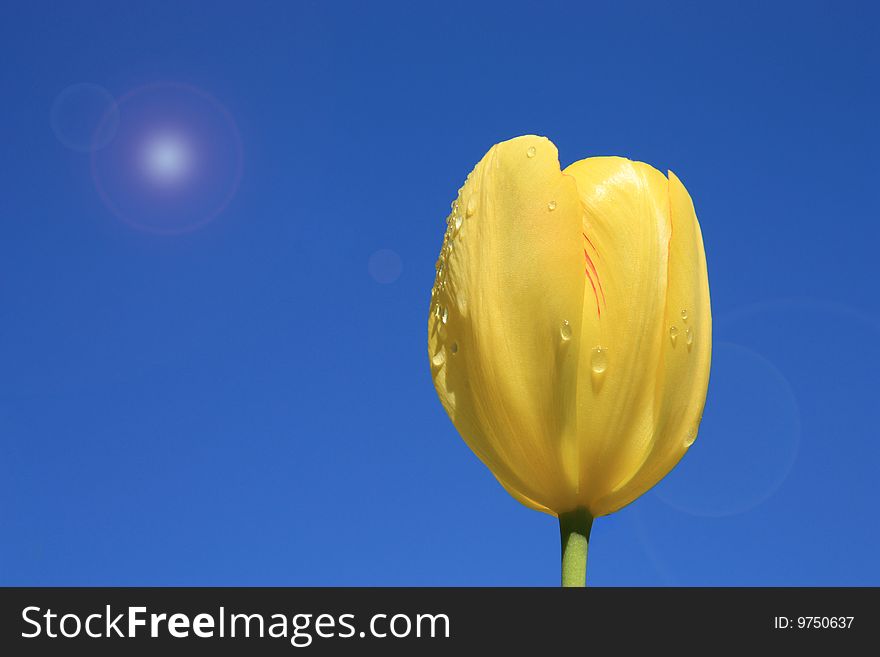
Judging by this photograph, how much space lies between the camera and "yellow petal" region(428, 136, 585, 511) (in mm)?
1882

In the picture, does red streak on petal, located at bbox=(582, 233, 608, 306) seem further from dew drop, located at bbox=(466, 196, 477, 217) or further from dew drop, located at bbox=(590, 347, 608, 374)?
dew drop, located at bbox=(466, 196, 477, 217)

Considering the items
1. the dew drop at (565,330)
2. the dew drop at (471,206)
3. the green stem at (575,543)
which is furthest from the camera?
the dew drop at (471,206)

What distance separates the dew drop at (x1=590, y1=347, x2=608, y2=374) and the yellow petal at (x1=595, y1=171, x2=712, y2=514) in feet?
0.45

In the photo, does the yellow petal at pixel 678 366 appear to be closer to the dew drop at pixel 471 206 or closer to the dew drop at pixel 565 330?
the dew drop at pixel 565 330

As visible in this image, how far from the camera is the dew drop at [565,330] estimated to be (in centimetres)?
188

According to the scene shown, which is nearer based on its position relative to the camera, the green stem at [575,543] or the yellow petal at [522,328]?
the green stem at [575,543]

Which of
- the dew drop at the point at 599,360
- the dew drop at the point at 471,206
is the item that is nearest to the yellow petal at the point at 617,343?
the dew drop at the point at 599,360
